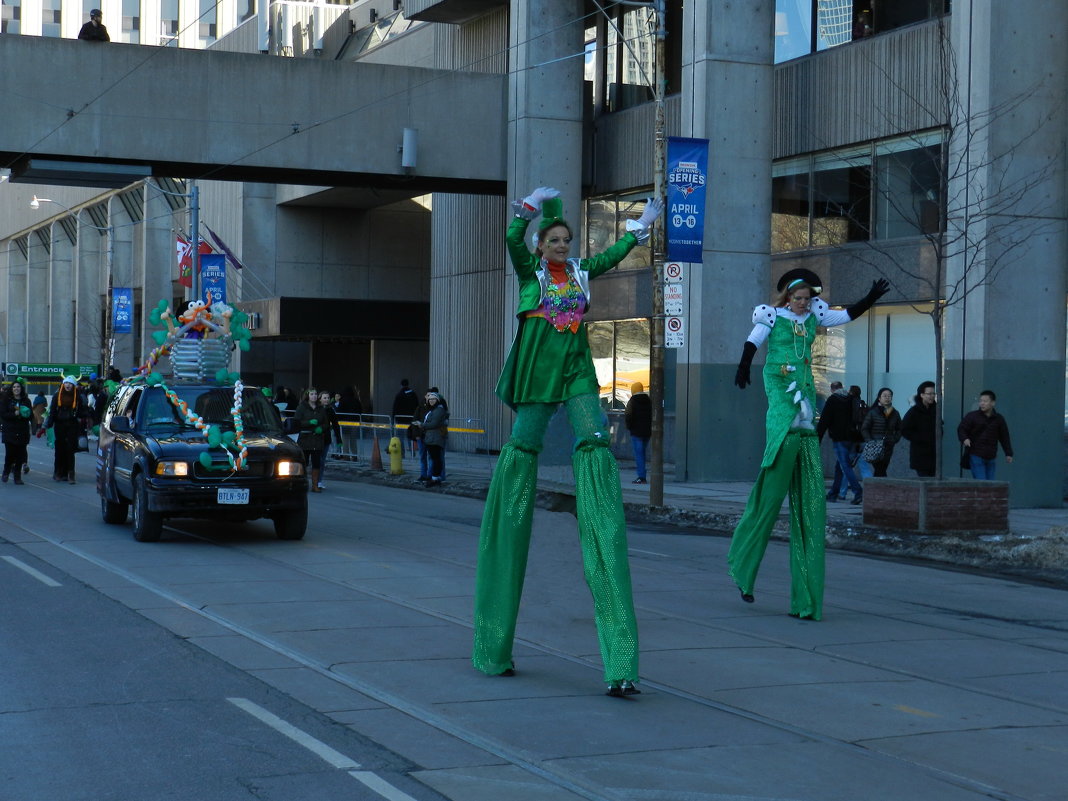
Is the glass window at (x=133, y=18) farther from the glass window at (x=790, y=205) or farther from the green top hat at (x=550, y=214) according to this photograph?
the green top hat at (x=550, y=214)

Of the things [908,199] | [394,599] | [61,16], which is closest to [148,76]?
[908,199]

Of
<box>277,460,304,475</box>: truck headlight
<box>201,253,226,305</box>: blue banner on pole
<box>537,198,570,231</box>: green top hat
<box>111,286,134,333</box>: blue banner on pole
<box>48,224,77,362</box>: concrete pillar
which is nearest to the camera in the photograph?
<box>537,198,570,231</box>: green top hat

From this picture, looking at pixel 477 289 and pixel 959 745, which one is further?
pixel 477 289

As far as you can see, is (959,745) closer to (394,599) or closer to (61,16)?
(394,599)

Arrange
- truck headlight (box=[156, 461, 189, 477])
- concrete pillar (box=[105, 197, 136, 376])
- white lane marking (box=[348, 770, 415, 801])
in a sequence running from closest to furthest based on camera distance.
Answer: white lane marking (box=[348, 770, 415, 801]) < truck headlight (box=[156, 461, 189, 477]) < concrete pillar (box=[105, 197, 136, 376])

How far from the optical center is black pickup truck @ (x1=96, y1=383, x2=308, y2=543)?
45.6 ft

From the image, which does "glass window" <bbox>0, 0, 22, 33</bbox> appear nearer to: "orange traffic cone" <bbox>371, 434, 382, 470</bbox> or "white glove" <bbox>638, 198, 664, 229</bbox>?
"orange traffic cone" <bbox>371, 434, 382, 470</bbox>

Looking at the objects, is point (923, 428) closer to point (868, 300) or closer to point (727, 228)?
point (727, 228)

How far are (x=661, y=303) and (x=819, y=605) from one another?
9804 millimetres

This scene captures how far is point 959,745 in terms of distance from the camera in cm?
627

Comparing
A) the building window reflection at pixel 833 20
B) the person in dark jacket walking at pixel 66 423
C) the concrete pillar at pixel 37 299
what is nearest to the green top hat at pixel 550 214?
the building window reflection at pixel 833 20

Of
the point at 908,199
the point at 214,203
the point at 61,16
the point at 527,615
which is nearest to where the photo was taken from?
the point at 527,615

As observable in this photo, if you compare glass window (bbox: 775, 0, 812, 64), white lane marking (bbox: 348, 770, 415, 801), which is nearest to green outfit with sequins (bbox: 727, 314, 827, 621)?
white lane marking (bbox: 348, 770, 415, 801)

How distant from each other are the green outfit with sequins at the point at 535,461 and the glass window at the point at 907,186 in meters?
15.3
